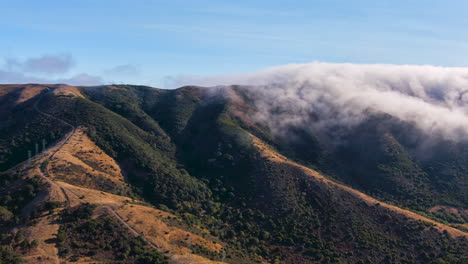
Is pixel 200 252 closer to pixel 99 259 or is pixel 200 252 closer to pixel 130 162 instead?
pixel 99 259

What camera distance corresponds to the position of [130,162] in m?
106

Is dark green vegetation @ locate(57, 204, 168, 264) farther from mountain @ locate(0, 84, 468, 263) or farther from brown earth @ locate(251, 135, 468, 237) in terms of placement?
brown earth @ locate(251, 135, 468, 237)

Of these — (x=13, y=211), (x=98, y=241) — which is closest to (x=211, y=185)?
(x=98, y=241)

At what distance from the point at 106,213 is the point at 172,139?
7466cm

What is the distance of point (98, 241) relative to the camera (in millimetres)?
59906

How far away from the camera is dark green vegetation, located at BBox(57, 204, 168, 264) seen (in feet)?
187

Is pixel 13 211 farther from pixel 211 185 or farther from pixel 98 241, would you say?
pixel 211 185

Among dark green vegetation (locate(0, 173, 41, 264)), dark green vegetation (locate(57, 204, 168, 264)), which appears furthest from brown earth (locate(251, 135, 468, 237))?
dark green vegetation (locate(0, 173, 41, 264))

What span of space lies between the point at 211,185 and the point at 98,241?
57099 mm

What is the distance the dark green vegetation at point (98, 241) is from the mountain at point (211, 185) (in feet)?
0.76

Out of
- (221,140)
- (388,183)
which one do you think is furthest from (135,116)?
(388,183)

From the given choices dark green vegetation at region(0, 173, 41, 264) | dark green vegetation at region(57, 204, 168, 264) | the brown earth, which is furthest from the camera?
the brown earth

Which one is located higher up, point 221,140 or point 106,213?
point 221,140

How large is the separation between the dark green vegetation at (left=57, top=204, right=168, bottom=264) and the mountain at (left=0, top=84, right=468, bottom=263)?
0.23 metres
